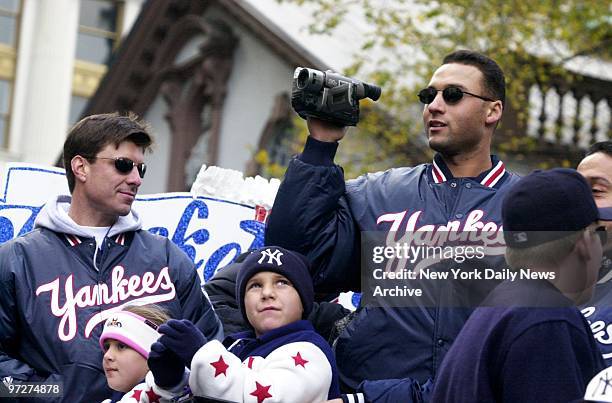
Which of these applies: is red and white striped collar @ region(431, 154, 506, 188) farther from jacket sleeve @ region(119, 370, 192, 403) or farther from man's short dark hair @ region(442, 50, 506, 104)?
jacket sleeve @ region(119, 370, 192, 403)

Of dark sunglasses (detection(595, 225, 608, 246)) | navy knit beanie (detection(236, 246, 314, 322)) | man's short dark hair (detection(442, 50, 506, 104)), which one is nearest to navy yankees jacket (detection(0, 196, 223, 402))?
navy knit beanie (detection(236, 246, 314, 322))

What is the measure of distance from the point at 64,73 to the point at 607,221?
29858 millimetres

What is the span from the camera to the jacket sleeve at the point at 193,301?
5664 mm

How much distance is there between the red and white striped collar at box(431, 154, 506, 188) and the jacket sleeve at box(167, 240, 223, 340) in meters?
1.14

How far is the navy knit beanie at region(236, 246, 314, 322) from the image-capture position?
487cm

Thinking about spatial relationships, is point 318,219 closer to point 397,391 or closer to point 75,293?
point 397,391

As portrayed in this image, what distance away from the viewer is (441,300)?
4.82 metres

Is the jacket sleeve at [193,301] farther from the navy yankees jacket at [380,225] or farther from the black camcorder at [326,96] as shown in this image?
the black camcorder at [326,96]

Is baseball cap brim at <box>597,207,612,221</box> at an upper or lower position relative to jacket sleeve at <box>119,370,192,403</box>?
upper

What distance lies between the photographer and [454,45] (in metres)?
15.3

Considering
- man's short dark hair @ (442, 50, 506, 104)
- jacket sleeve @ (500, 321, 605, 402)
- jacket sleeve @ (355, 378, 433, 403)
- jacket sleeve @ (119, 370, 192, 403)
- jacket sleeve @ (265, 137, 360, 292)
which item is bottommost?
jacket sleeve @ (119, 370, 192, 403)

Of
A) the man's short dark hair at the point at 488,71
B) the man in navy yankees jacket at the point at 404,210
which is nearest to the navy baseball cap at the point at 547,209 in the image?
the man in navy yankees jacket at the point at 404,210

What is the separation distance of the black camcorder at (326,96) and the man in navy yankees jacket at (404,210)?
0.07 m

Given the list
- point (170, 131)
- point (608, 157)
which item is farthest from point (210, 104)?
point (608, 157)
